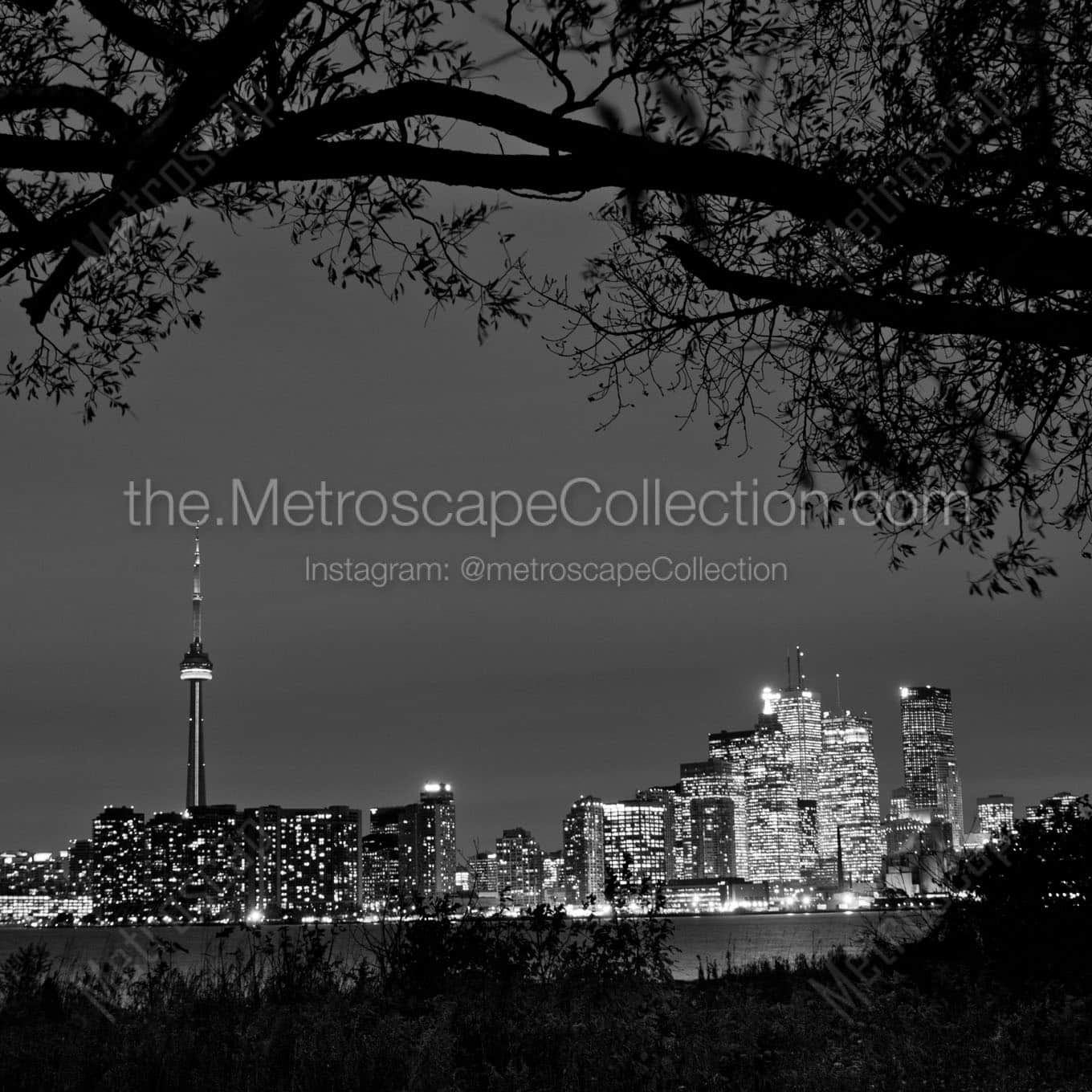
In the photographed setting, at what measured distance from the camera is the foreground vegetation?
7754 mm

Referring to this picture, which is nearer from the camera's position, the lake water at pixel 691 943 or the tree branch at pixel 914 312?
the tree branch at pixel 914 312

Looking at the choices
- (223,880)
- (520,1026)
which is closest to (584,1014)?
(520,1026)

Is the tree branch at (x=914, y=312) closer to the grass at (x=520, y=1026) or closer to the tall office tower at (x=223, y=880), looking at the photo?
the grass at (x=520, y=1026)

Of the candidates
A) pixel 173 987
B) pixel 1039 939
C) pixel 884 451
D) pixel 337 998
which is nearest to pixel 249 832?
Answer: pixel 173 987

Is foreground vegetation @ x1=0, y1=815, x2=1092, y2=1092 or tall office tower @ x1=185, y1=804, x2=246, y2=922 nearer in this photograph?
foreground vegetation @ x1=0, y1=815, x2=1092, y2=1092

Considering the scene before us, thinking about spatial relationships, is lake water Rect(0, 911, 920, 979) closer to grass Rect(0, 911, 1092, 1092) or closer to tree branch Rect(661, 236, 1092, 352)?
grass Rect(0, 911, 1092, 1092)

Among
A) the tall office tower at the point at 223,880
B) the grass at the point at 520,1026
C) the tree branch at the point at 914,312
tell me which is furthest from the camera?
the tall office tower at the point at 223,880

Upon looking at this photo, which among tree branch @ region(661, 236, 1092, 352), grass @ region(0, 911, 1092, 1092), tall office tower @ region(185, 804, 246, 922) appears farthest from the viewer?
tall office tower @ region(185, 804, 246, 922)

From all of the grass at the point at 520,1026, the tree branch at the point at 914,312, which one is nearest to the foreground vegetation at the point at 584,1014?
the grass at the point at 520,1026

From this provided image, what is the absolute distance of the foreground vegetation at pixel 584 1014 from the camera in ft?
25.4

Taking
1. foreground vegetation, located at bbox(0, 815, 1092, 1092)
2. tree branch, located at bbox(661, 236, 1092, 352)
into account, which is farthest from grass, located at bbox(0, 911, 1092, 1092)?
tree branch, located at bbox(661, 236, 1092, 352)

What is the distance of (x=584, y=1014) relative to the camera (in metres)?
9.31

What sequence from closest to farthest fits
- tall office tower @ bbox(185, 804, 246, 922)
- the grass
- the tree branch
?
the tree branch, the grass, tall office tower @ bbox(185, 804, 246, 922)

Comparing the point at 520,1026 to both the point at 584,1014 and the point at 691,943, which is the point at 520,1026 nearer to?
the point at 584,1014
